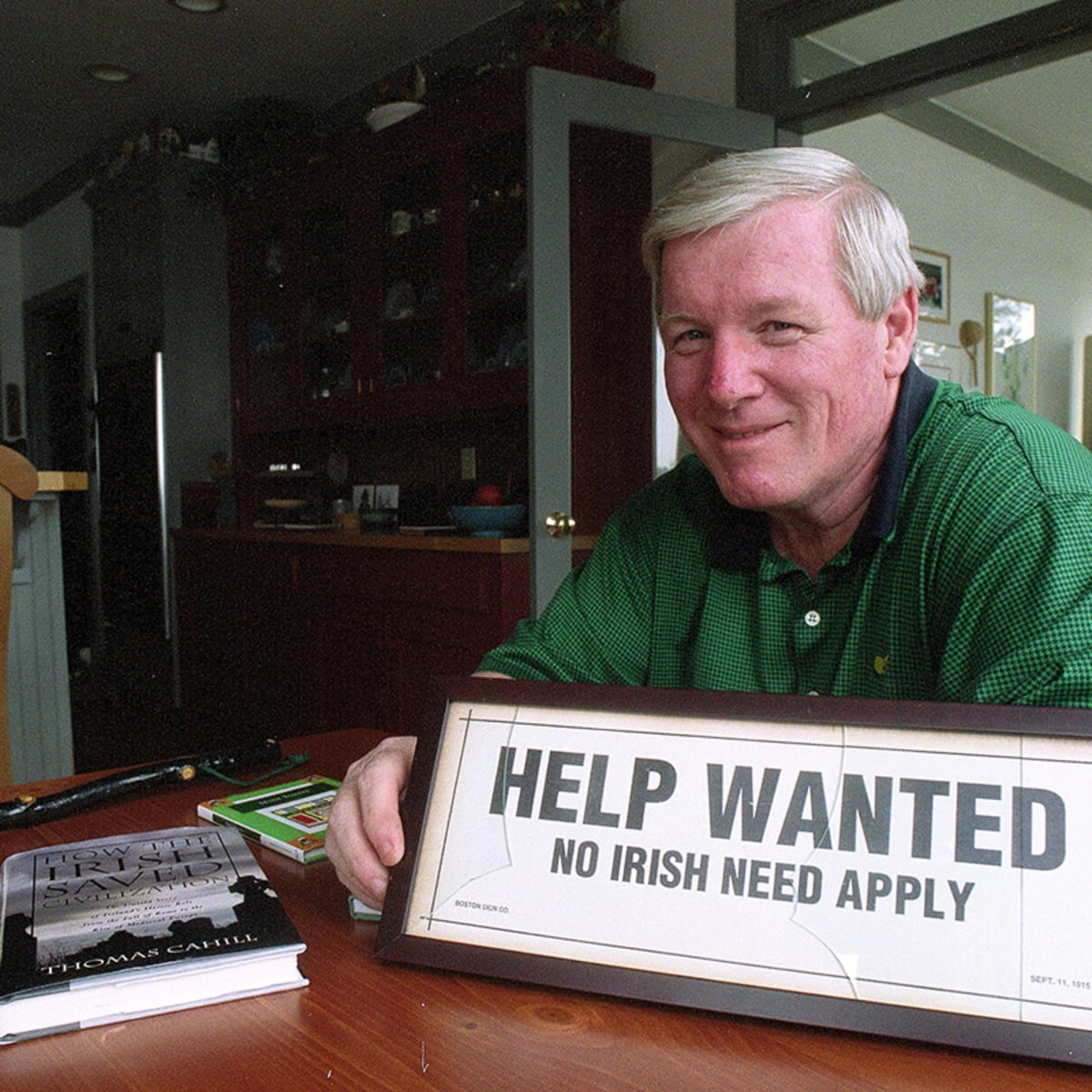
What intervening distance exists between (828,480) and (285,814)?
1.95 feet

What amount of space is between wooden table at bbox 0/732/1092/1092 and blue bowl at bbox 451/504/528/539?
99.8 inches

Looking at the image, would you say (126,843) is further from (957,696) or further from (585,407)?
(585,407)

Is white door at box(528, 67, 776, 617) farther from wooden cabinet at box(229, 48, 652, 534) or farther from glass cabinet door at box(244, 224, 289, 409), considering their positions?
glass cabinet door at box(244, 224, 289, 409)

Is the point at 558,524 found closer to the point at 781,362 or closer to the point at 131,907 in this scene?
the point at 781,362

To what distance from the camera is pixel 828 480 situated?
99cm

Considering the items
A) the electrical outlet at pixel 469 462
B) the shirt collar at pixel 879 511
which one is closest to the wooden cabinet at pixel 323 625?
the electrical outlet at pixel 469 462

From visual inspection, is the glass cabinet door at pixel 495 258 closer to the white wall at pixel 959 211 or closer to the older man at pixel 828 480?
the white wall at pixel 959 211

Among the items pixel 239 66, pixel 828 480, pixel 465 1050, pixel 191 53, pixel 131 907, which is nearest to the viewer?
pixel 465 1050

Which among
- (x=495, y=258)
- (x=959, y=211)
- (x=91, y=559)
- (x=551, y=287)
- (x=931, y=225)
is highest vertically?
(x=959, y=211)

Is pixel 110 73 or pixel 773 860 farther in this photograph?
pixel 110 73

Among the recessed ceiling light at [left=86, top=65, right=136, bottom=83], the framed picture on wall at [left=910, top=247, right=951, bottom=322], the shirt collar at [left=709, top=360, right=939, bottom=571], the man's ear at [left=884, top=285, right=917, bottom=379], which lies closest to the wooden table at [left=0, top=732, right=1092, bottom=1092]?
the shirt collar at [left=709, top=360, right=939, bottom=571]

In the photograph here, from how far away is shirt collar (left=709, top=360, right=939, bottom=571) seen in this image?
3.18ft

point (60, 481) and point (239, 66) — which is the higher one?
point (239, 66)

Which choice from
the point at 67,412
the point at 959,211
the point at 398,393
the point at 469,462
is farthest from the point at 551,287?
the point at 67,412
